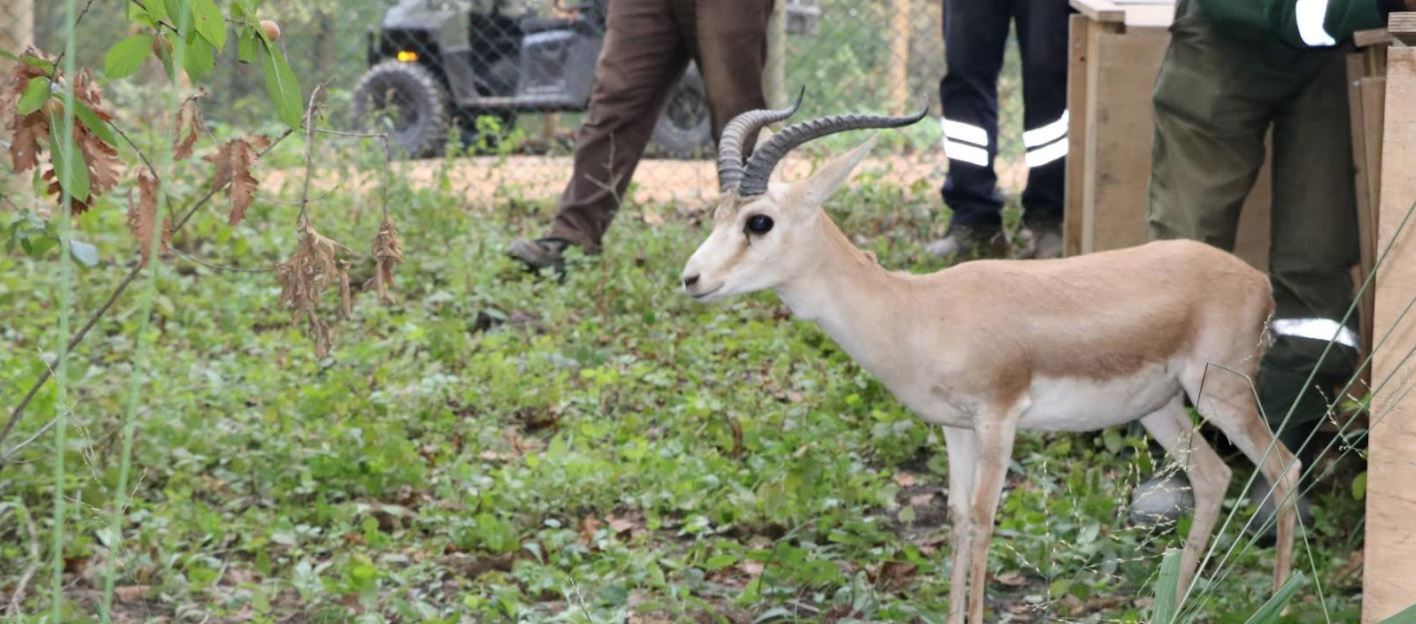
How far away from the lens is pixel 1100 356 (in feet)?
13.1

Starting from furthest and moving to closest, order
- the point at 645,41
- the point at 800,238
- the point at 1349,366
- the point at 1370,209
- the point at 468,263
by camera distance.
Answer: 1. the point at 468,263
2. the point at 645,41
3. the point at 1349,366
4. the point at 1370,209
5. the point at 800,238

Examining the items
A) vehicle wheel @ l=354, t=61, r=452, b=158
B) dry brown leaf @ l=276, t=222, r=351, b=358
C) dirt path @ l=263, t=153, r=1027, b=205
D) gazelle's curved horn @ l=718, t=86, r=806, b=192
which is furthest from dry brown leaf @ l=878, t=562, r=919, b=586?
vehicle wheel @ l=354, t=61, r=452, b=158

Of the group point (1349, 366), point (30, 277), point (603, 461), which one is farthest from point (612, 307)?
point (1349, 366)

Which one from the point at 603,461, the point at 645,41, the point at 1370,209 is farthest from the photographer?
the point at 645,41

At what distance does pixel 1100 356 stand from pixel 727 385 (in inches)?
92.9

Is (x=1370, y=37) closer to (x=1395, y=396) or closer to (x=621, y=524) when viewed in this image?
(x=1395, y=396)

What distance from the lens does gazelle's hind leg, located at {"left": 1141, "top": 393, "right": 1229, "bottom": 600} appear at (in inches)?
170

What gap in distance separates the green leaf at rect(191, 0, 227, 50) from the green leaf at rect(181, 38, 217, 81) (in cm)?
9

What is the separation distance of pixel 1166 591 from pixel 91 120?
76.8 inches

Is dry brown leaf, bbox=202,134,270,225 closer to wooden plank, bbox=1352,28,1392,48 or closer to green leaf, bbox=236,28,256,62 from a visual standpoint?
green leaf, bbox=236,28,256,62

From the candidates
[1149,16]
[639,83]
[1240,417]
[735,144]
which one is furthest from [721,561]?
[639,83]

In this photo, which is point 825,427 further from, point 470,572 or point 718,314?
point 718,314

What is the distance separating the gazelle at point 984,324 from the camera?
3.93m

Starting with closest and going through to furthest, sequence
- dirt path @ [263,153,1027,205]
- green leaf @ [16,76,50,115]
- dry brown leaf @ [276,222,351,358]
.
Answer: green leaf @ [16,76,50,115] → dry brown leaf @ [276,222,351,358] → dirt path @ [263,153,1027,205]
